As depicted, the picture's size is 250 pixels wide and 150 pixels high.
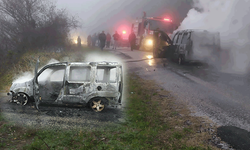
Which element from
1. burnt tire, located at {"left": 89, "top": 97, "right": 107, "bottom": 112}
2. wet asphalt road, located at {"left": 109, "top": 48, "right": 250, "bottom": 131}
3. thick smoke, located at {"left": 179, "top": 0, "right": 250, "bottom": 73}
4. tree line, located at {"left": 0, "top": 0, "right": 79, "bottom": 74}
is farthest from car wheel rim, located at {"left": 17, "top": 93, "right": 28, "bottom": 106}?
tree line, located at {"left": 0, "top": 0, "right": 79, "bottom": 74}

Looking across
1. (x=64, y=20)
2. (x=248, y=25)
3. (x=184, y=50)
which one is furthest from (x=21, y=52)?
(x=248, y=25)

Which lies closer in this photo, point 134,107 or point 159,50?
point 134,107

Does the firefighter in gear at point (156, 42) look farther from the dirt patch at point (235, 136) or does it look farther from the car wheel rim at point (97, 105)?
the dirt patch at point (235, 136)

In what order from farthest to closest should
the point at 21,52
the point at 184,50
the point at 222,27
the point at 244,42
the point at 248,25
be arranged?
the point at 21,52
the point at 222,27
the point at 248,25
the point at 244,42
the point at 184,50

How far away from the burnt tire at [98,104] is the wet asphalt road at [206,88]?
2.63 meters

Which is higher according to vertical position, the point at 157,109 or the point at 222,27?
the point at 222,27

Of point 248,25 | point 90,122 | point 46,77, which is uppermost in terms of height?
point 248,25

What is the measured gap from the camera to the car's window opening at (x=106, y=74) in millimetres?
6363

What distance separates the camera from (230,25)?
635 inches

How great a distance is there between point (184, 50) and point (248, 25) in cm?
573

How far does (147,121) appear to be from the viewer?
589 cm

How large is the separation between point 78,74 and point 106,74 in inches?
30.7

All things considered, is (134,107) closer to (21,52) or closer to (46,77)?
(46,77)

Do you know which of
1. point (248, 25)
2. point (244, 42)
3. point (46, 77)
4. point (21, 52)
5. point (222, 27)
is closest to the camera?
point (46, 77)
